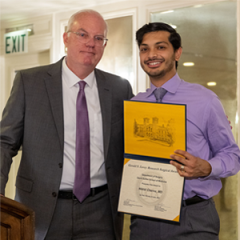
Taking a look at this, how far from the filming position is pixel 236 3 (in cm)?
316

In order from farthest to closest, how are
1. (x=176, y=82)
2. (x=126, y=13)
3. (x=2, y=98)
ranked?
(x=2, y=98) → (x=126, y=13) → (x=176, y=82)

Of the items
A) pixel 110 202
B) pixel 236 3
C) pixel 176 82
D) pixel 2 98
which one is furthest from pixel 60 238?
pixel 2 98

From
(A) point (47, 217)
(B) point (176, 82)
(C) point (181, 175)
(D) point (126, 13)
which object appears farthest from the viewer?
(D) point (126, 13)

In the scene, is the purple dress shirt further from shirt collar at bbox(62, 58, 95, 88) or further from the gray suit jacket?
shirt collar at bbox(62, 58, 95, 88)

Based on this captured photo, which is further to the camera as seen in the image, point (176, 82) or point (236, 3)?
point (236, 3)

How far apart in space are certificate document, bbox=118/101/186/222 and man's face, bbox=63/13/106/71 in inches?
15.8

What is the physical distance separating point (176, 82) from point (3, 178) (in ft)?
3.14

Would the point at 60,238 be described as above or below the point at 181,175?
below

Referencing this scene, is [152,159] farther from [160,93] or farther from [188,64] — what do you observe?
[188,64]

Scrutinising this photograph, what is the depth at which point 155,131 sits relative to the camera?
57.9 inches

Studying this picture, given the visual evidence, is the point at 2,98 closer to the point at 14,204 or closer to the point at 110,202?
the point at 110,202

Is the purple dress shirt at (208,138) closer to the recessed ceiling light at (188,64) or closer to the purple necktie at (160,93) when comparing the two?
the purple necktie at (160,93)

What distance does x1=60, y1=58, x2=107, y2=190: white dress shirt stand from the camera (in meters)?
1.64

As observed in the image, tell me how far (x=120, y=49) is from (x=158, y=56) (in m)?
2.11
